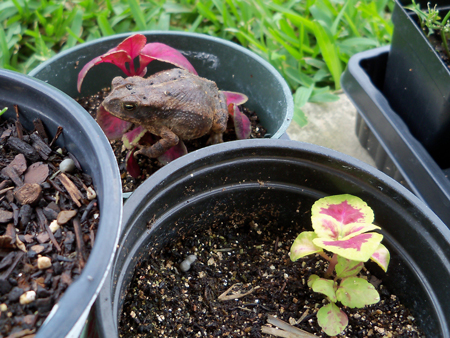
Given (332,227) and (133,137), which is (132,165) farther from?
(332,227)

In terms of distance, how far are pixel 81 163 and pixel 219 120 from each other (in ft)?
1.58

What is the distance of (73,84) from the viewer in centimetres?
153

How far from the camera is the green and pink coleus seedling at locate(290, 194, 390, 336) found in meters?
0.98

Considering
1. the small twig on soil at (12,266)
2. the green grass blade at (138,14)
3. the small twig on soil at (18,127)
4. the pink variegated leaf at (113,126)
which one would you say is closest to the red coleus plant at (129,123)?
the pink variegated leaf at (113,126)

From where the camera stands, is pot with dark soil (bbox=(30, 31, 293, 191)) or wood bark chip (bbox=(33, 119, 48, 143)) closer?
wood bark chip (bbox=(33, 119, 48, 143))

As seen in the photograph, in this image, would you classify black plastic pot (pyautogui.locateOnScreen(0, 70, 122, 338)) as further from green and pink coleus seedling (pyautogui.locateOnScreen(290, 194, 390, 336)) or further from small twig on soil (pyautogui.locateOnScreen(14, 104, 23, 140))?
green and pink coleus seedling (pyautogui.locateOnScreen(290, 194, 390, 336))

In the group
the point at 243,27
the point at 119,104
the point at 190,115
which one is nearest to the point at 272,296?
the point at 190,115

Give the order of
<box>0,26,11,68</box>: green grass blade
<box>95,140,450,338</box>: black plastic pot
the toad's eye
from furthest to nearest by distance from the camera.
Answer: <box>0,26,11,68</box>: green grass blade → the toad's eye → <box>95,140,450,338</box>: black plastic pot

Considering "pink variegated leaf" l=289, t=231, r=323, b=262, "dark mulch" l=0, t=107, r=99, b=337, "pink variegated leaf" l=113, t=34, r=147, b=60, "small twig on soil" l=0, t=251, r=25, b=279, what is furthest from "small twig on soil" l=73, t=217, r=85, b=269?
"pink variegated leaf" l=113, t=34, r=147, b=60

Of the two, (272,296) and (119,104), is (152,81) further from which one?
(272,296)

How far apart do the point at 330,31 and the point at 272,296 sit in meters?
1.43

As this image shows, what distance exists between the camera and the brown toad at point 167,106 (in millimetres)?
1163

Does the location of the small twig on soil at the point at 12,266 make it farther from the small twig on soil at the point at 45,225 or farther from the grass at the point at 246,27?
the grass at the point at 246,27

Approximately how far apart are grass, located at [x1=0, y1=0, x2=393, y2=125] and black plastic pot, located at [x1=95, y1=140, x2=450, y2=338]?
2.57 ft
